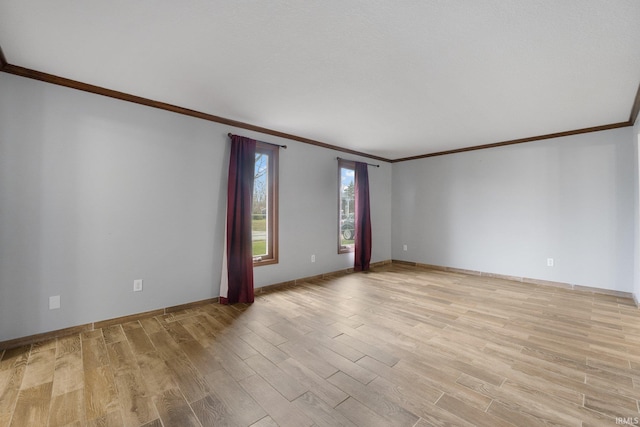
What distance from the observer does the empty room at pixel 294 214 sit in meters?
1.67

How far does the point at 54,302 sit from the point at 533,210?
6214 mm

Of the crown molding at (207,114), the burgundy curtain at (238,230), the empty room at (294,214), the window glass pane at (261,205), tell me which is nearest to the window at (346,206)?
the crown molding at (207,114)

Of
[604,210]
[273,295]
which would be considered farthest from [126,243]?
[604,210]

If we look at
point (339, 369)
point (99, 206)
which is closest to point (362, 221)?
point (339, 369)

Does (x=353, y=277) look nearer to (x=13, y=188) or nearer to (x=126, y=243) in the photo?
(x=126, y=243)

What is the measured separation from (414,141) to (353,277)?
8.45 ft

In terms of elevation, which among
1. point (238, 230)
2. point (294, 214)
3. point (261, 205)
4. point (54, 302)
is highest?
point (261, 205)

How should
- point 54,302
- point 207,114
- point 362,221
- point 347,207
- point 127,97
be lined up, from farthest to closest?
1. point 347,207
2. point 362,221
3. point 207,114
4. point 127,97
5. point 54,302

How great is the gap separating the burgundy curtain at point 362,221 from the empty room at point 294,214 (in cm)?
55

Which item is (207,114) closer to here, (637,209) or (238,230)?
(238,230)

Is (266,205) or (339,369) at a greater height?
(266,205)

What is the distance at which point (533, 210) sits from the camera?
14.3 feet

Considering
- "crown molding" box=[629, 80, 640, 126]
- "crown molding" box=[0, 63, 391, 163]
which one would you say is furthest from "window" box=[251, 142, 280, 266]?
"crown molding" box=[629, 80, 640, 126]

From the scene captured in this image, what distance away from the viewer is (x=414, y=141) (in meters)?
4.61
